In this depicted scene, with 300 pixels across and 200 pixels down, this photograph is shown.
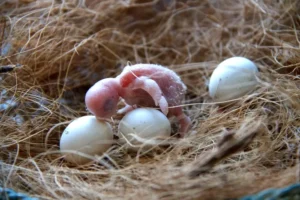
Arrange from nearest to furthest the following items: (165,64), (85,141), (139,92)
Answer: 1. (85,141)
2. (139,92)
3. (165,64)

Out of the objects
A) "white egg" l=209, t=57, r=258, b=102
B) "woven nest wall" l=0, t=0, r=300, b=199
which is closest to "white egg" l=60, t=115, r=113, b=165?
"woven nest wall" l=0, t=0, r=300, b=199

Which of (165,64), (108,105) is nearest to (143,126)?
(108,105)

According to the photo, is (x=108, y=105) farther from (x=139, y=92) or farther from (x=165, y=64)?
(x=165, y=64)

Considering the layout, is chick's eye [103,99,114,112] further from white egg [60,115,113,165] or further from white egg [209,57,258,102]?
white egg [209,57,258,102]

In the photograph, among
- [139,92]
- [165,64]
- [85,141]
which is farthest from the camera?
[165,64]

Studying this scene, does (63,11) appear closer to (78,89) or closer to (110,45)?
(110,45)

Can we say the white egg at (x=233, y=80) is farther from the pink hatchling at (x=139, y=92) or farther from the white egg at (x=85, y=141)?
the white egg at (x=85, y=141)
